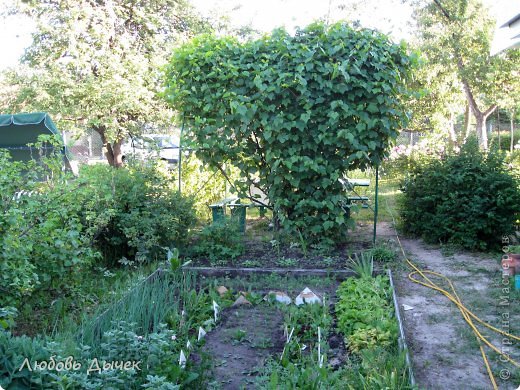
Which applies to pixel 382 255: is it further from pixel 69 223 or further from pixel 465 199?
pixel 69 223

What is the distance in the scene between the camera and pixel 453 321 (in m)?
4.75

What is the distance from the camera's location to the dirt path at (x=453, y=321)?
3684 millimetres

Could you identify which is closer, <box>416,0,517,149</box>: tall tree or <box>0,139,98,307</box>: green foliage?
<box>0,139,98,307</box>: green foliage

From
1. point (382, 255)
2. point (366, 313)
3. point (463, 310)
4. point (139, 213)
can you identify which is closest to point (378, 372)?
point (366, 313)

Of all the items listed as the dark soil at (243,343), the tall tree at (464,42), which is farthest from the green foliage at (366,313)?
the tall tree at (464,42)

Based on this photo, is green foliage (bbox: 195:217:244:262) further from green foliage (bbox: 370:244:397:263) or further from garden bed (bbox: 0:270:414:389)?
green foliage (bbox: 370:244:397:263)

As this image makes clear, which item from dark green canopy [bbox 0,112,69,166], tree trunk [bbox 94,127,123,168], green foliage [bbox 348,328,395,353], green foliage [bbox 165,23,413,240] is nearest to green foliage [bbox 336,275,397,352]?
green foliage [bbox 348,328,395,353]

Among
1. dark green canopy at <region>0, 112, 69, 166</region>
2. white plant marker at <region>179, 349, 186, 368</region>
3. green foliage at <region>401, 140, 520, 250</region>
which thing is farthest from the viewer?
dark green canopy at <region>0, 112, 69, 166</region>

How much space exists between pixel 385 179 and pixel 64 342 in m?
12.4

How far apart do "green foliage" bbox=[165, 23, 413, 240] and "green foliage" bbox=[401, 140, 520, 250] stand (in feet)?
3.81

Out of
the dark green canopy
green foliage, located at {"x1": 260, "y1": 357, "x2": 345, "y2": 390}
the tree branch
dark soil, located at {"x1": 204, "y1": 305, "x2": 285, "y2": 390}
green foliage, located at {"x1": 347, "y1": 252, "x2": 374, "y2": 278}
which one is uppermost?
the tree branch

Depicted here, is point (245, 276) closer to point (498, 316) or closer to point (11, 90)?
point (498, 316)

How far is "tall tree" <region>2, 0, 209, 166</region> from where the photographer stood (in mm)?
12586

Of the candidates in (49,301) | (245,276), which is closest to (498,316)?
(245,276)
